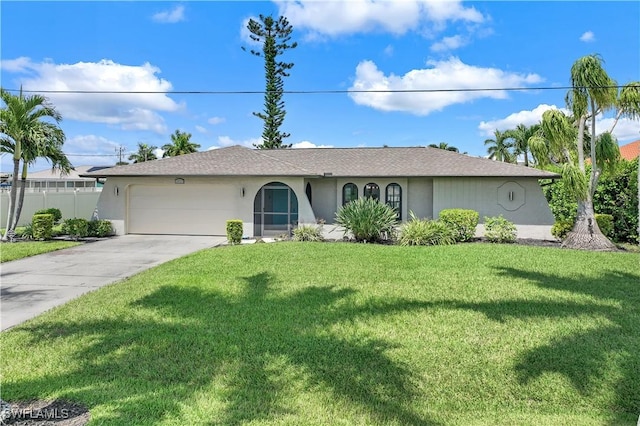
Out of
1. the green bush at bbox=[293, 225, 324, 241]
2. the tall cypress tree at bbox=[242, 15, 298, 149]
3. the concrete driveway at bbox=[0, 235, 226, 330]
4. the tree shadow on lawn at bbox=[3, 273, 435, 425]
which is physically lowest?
the tree shadow on lawn at bbox=[3, 273, 435, 425]

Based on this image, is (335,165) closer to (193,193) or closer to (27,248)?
(193,193)

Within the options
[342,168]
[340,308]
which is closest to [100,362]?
[340,308]

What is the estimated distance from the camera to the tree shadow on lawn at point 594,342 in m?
4.25

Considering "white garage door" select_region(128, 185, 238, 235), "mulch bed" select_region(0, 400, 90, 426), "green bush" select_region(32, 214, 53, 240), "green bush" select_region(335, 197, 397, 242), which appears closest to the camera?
"mulch bed" select_region(0, 400, 90, 426)

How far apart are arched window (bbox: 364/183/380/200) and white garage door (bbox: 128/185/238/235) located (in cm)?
599

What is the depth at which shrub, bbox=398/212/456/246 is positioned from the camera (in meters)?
13.7

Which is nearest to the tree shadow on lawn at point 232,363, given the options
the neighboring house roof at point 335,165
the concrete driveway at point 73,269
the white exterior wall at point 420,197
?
the concrete driveway at point 73,269

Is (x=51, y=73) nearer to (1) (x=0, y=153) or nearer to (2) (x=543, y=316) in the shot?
(1) (x=0, y=153)

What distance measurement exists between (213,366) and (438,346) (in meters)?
2.85

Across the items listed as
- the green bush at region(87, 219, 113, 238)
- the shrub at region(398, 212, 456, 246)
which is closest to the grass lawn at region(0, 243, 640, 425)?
the shrub at region(398, 212, 456, 246)

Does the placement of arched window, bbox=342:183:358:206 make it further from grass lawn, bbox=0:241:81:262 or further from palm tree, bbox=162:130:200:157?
palm tree, bbox=162:130:200:157

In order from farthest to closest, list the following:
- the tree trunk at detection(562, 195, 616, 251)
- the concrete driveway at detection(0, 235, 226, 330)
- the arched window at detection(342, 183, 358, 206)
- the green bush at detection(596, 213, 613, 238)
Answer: the arched window at detection(342, 183, 358, 206) → the green bush at detection(596, 213, 613, 238) → the tree trunk at detection(562, 195, 616, 251) → the concrete driveway at detection(0, 235, 226, 330)

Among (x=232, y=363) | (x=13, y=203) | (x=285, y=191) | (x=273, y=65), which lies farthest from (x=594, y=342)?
(x=273, y=65)

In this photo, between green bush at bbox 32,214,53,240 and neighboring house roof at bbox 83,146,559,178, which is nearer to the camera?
green bush at bbox 32,214,53,240
